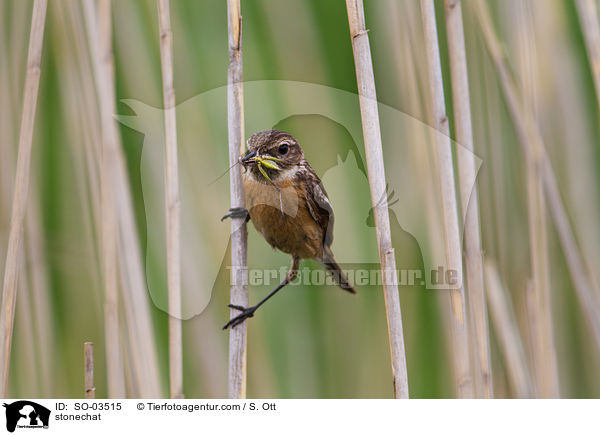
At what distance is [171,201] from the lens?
1.51 metres

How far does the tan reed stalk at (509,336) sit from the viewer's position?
6.23ft

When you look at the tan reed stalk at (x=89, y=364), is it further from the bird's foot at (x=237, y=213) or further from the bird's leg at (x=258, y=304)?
the bird's foot at (x=237, y=213)

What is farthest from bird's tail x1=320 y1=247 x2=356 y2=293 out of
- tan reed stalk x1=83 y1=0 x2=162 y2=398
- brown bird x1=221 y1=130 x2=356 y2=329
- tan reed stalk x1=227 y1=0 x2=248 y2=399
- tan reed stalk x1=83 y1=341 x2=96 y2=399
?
tan reed stalk x1=83 y1=341 x2=96 y2=399

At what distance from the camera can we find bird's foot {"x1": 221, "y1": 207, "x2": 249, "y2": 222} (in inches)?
58.5

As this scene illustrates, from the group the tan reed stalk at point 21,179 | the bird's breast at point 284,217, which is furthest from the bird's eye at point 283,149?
the tan reed stalk at point 21,179

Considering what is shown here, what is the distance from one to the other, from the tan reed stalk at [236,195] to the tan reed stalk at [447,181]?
19.7 inches

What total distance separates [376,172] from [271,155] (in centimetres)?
30

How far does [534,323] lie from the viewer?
180cm

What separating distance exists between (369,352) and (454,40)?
3.19 feet

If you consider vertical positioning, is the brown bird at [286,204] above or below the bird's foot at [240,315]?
above
